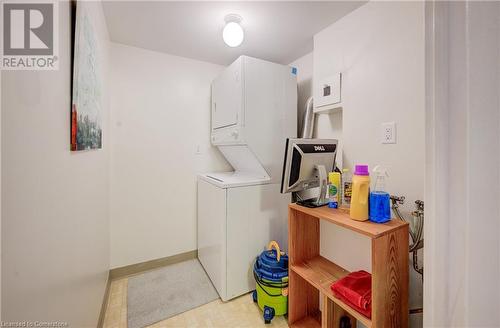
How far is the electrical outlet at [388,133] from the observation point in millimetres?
1237

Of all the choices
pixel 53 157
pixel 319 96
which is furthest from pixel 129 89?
pixel 319 96

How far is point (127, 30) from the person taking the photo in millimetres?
1782

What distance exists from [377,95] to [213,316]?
6.48 feet

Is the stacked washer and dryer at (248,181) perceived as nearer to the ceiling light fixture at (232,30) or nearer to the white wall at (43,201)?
the ceiling light fixture at (232,30)

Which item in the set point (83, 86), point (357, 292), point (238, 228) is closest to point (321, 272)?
point (357, 292)

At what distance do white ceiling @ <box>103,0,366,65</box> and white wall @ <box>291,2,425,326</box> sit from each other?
0.22 m

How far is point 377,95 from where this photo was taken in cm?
132

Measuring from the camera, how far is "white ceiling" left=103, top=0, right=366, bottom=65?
147 centimetres

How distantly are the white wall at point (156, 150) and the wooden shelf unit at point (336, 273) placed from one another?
1350 millimetres
